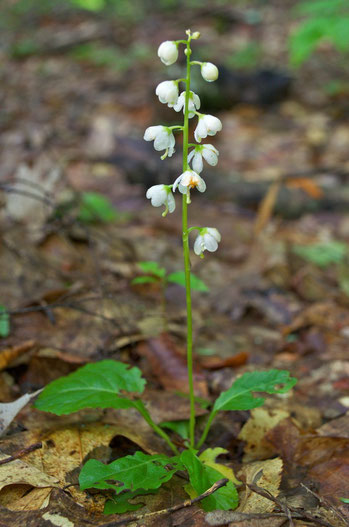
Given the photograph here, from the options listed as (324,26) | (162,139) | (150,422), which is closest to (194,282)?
(150,422)

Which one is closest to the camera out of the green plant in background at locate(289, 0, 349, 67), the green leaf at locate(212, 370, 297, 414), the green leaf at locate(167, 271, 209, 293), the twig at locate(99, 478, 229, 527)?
the twig at locate(99, 478, 229, 527)

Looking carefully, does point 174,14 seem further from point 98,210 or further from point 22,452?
point 22,452

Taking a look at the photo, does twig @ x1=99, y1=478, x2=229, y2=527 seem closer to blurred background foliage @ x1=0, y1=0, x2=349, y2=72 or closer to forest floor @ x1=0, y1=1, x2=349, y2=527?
forest floor @ x1=0, y1=1, x2=349, y2=527

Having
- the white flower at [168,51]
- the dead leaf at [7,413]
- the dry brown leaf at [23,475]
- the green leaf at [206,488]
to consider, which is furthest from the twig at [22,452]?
the white flower at [168,51]

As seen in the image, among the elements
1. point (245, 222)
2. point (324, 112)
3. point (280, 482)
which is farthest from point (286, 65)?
point (280, 482)

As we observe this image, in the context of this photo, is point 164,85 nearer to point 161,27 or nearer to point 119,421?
point 119,421

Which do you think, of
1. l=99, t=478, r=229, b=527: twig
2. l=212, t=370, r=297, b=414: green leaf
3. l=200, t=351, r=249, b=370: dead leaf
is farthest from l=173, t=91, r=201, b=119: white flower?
l=200, t=351, r=249, b=370: dead leaf
